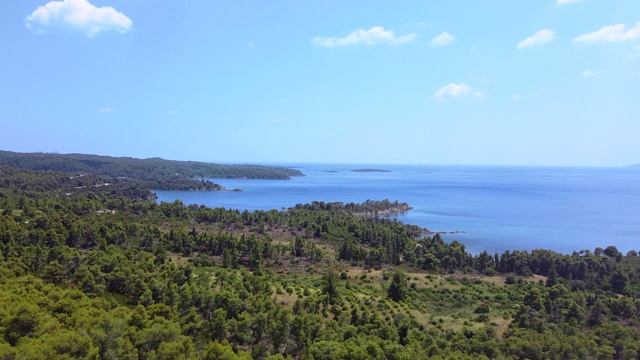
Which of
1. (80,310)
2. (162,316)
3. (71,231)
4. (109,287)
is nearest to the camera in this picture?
(80,310)

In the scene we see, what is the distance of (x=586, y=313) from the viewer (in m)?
47.2

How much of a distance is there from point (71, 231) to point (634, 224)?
16214cm

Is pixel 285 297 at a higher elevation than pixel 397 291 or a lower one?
higher

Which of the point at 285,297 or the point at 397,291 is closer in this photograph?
the point at 285,297

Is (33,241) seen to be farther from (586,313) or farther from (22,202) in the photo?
(586,313)

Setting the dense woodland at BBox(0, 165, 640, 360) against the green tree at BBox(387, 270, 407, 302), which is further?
the green tree at BBox(387, 270, 407, 302)

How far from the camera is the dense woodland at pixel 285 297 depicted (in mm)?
26078

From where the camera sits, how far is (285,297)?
147 feet

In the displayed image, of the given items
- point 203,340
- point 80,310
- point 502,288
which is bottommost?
point 502,288

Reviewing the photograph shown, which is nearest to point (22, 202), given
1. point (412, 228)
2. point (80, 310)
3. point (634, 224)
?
point (80, 310)

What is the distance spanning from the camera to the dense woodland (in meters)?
26.1

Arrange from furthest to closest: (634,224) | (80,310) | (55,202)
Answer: (634,224) < (55,202) < (80,310)

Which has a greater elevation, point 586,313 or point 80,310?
point 80,310

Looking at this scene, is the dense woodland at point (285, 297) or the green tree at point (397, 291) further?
the green tree at point (397, 291)
